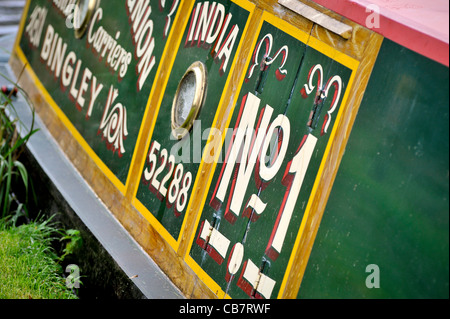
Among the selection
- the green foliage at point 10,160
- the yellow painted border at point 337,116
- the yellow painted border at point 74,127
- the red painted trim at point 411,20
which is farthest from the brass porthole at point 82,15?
the red painted trim at point 411,20

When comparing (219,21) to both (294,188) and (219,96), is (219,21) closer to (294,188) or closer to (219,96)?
(219,96)

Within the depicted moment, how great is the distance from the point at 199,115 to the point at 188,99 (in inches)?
6.0

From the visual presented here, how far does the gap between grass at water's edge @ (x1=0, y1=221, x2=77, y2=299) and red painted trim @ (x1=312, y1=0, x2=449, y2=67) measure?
2144 mm

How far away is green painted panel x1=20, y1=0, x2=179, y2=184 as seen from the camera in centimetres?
426

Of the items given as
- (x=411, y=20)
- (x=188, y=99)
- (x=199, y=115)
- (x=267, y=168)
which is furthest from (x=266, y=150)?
(x=411, y=20)

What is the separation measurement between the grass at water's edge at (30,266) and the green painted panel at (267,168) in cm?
99

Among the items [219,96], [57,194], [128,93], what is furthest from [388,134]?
[57,194]

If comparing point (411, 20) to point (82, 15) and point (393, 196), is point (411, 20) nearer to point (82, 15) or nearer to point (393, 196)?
point (393, 196)

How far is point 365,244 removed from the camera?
2.63m

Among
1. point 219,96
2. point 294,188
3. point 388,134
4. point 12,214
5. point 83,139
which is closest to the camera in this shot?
point 388,134

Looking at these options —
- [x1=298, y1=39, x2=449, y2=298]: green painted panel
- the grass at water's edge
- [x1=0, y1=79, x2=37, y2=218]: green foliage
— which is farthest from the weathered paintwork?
the grass at water's edge

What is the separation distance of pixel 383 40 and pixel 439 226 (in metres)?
0.72

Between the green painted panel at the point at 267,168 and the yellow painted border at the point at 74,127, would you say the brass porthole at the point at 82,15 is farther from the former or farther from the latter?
the green painted panel at the point at 267,168

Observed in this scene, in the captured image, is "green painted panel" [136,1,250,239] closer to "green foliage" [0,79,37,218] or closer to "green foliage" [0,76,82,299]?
"green foliage" [0,76,82,299]
